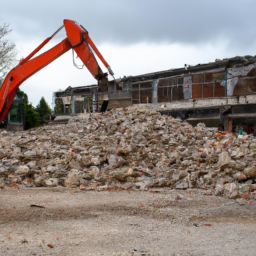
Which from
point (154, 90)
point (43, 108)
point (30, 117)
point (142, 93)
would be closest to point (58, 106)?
point (43, 108)

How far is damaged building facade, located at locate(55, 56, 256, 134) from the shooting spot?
48.5ft

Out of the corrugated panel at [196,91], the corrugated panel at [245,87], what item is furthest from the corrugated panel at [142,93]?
the corrugated panel at [245,87]

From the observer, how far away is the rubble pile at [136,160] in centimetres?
743

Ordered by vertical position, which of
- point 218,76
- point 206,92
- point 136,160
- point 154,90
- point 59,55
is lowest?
point 136,160

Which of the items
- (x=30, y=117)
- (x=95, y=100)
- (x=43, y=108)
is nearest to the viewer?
(x=30, y=117)

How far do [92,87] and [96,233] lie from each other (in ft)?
64.6

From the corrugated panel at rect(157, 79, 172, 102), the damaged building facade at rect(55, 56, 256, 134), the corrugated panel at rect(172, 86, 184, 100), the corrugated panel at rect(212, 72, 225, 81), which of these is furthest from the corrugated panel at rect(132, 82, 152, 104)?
the corrugated panel at rect(212, 72, 225, 81)

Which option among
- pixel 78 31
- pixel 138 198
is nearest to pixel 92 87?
pixel 78 31

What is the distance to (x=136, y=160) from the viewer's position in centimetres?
885

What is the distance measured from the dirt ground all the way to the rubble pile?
2.39 feet

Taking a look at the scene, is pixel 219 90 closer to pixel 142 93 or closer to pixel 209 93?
pixel 209 93

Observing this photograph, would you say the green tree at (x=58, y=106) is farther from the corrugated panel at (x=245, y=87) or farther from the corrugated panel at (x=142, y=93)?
the corrugated panel at (x=245, y=87)

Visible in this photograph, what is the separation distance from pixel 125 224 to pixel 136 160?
4.27 meters

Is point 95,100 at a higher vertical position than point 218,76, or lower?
lower
